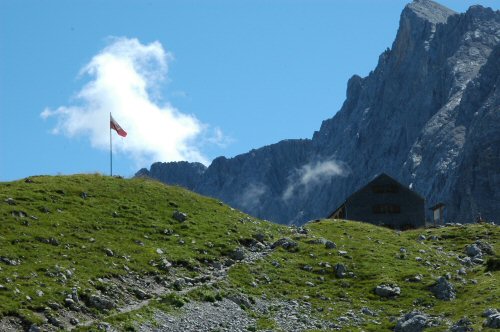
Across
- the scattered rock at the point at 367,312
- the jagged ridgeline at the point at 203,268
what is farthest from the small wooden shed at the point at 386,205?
the scattered rock at the point at 367,312

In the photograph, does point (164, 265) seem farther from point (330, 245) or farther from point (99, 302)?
point (330, 245)

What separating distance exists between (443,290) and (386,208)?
2617 inches

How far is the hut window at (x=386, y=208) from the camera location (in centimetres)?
12475

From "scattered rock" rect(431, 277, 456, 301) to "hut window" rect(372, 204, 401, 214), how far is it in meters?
64.0

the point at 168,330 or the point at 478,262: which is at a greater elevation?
the point at 478,262

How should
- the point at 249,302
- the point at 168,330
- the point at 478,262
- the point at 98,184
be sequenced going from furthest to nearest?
the point at 98,184
the point at 478,262
the point at 249,302
the point at 168,330

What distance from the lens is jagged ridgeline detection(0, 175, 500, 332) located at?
1818 inches

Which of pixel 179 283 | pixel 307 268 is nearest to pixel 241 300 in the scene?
pixel 179 283

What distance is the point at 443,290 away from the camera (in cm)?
5922

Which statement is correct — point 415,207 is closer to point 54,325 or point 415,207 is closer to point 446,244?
point 446,244

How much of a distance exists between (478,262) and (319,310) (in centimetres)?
1979

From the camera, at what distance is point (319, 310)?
55.3m

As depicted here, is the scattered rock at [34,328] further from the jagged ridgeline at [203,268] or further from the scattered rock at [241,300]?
the scattered rock at [241,300]

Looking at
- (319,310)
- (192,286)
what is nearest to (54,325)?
(192,286)
